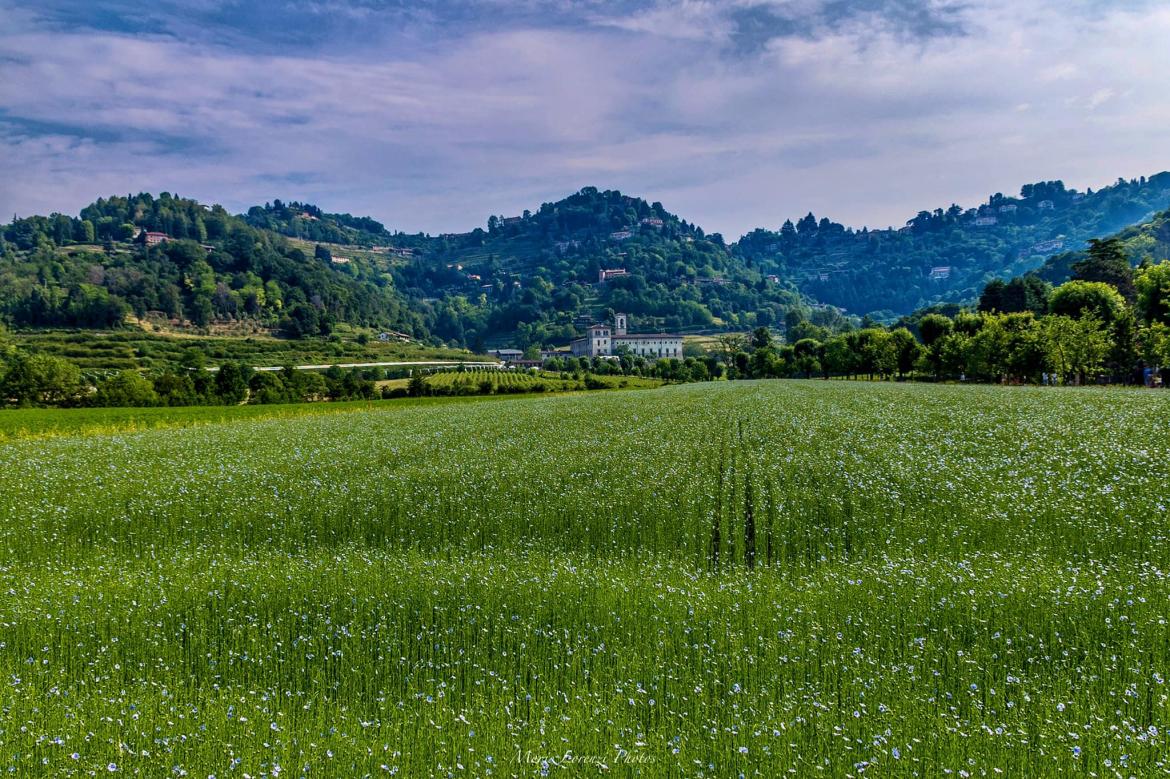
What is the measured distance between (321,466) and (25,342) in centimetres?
18692

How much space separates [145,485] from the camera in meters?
20.1

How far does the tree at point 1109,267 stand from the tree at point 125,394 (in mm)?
147235

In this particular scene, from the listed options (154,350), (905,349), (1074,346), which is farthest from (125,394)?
(905,349)

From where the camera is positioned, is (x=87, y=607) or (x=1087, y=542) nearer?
(x=87, y=607)

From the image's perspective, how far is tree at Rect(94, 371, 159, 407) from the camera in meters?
72.9

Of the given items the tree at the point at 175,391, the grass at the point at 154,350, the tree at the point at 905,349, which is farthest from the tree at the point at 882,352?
the grass at the point at 154,350

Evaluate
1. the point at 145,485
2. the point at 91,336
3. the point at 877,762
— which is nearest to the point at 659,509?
the point at 877,762

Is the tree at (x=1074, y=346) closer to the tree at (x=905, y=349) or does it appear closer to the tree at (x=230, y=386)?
the tree at (x=905, y=349)

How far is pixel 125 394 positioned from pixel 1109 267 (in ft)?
502

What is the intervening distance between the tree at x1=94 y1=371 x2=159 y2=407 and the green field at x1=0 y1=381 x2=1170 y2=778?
61.4 m

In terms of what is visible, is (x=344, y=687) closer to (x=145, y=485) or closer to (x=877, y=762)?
(x=877, y=762)

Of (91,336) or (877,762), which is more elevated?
(91,336)

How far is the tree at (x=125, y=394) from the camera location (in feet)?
239

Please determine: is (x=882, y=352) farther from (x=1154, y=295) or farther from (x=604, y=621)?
(x=604, y=621)
